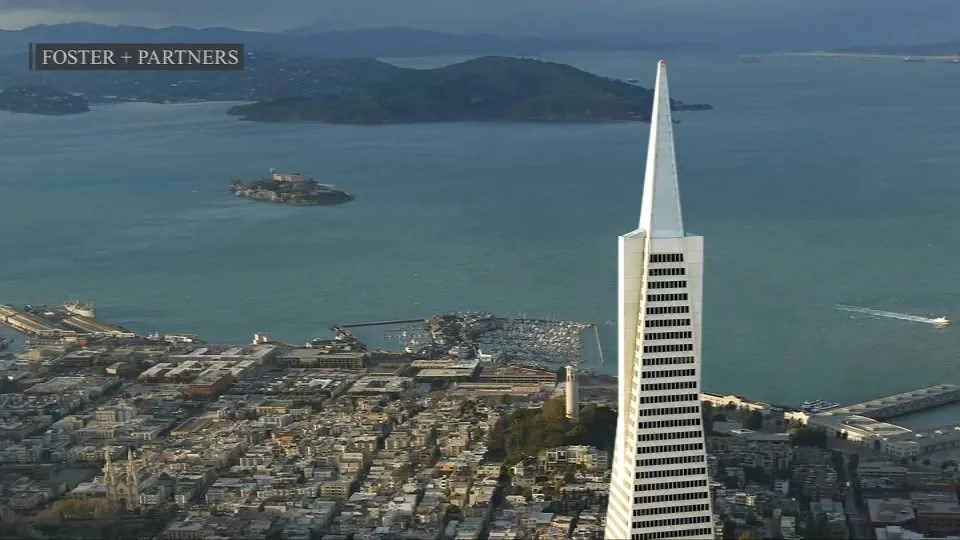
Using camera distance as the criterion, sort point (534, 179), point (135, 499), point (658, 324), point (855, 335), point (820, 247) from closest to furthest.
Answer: point (658, 324)
point (135, 499)
point (855, 335)
point (820, 247)
point (534, 179)

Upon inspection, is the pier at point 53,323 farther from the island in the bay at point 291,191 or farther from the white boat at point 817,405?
the island in the bay at point 291,191

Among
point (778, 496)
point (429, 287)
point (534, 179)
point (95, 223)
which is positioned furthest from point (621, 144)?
point (778, 496)

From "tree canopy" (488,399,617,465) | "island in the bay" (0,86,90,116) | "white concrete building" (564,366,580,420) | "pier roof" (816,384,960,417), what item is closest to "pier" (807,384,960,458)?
"pier roof" (816,384,960,417)

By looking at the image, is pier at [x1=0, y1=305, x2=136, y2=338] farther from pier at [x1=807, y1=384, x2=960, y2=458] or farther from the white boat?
pier at [x1=807, y1=384, x2=960, y2=458]

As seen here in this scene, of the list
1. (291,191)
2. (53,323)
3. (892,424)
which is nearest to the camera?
(892,424)


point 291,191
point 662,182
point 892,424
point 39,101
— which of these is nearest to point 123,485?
point 662,182

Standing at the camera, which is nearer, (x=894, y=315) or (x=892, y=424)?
(x=892, y=424)

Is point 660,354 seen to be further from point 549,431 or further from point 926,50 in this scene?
point 926,50

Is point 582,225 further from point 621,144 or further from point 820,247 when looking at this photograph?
point 621,144
